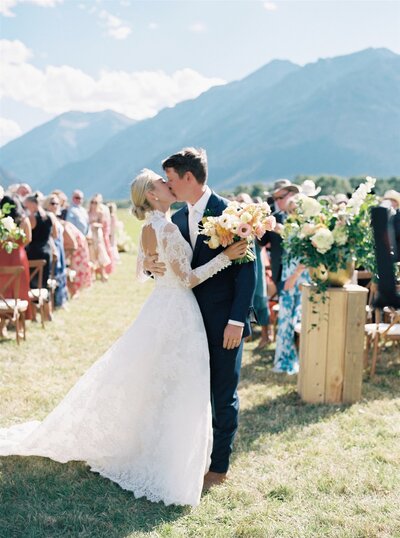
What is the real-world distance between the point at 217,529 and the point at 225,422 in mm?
684

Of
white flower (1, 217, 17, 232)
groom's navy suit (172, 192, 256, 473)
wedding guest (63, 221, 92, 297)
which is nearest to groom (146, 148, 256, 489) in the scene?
groom's navy suit (172, 192, 256, 473)

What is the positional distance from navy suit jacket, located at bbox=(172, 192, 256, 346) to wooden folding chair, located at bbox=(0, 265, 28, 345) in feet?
13.3

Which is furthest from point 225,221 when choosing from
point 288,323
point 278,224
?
point 288,323

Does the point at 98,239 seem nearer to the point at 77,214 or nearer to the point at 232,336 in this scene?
the point at 77,214

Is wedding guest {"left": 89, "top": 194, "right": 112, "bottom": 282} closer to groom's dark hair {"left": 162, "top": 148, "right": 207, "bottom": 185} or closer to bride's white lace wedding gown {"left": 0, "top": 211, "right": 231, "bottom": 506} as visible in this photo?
bride's white lace wedding gown {"left": 0, "top": 211, "right": 231, "bottom": 506}

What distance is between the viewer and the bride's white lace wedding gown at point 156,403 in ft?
12.6

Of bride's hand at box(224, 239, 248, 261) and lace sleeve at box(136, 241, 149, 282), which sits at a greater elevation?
bride's hand at box(224, 239, 248, 261)

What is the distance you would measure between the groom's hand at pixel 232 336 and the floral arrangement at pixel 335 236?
2081 millimetres

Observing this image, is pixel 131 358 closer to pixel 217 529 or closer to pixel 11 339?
pixel 217 529

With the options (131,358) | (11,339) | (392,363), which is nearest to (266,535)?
(131,358)

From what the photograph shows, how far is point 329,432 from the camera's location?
16.9 ft

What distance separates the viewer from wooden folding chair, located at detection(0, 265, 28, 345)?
7.52 meters

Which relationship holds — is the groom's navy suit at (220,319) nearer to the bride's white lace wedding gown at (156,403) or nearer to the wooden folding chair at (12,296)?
the bride's white lace wedding gown at (156,403)

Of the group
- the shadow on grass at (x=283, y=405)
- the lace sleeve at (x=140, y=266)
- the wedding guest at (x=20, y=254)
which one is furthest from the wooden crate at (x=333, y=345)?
the wedding guest at (x=20, y=254)
